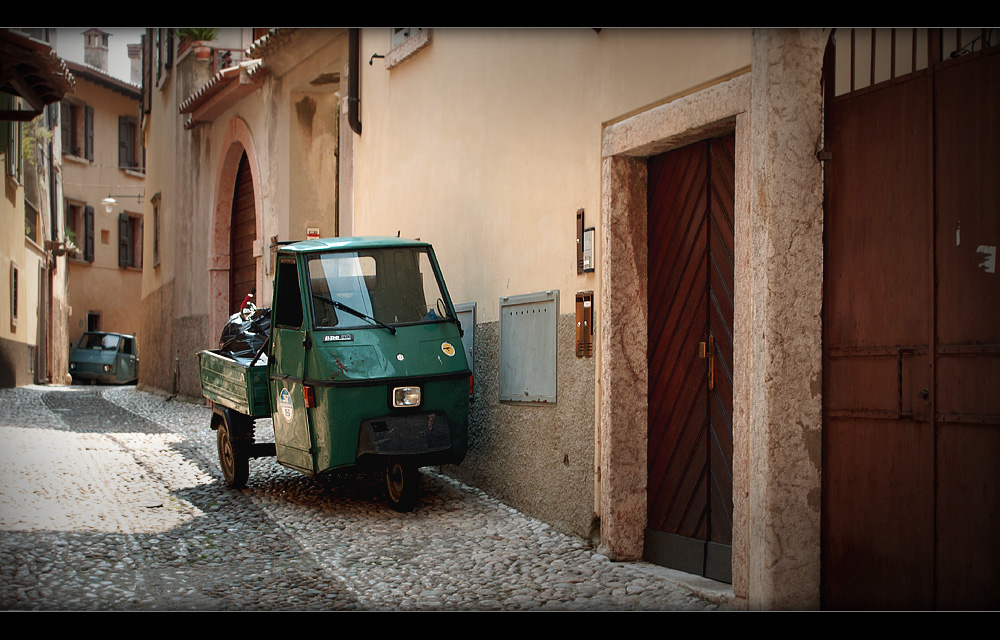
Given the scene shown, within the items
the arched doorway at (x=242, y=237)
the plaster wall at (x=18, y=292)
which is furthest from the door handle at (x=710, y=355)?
the plaster wall at (x=18, y=292)

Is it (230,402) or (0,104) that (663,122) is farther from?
(0,104)

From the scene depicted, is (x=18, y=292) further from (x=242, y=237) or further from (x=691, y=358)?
(x=691, y=358)

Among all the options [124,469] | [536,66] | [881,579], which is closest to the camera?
[881,579]

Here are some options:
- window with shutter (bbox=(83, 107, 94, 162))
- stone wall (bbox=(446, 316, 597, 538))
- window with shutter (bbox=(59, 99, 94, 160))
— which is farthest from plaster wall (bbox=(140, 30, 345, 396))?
window with shutter (bbox=(83, 107, 94, 162))

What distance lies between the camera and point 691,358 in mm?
5734

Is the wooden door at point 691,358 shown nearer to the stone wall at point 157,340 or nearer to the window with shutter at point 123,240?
the stone wall at point 157,340

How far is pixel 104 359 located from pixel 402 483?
24.5 m

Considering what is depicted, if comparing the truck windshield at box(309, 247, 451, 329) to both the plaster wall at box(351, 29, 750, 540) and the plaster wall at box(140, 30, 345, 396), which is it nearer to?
the plaster wall at box(351, 29, 750, 540)

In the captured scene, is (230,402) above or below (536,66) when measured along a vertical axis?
below

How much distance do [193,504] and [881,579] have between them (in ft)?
16.5

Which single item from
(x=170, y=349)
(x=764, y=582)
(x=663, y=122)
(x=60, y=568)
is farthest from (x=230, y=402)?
(x=170, y=349)

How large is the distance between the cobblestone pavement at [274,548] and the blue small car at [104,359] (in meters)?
20.7
